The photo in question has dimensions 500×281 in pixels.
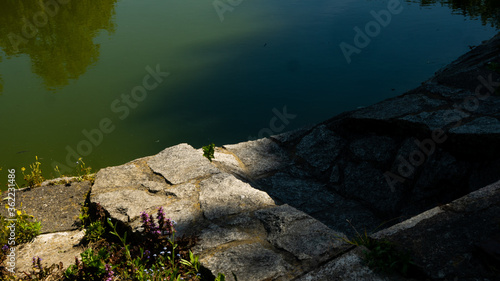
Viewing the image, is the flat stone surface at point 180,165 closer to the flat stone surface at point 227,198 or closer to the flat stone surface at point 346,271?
the flat stone surface at point 227,198

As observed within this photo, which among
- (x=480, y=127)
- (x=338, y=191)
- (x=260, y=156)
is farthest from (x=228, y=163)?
(x=480, y=127)

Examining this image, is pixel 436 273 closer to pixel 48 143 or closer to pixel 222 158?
pixel 222 158

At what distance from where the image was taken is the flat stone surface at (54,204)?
8.59 feet

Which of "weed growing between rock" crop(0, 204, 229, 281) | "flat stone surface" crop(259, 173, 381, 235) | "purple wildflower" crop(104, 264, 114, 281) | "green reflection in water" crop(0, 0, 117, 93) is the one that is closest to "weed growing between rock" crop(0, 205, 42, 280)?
"weed growing between rock" crop(0, 204, 229, 281)

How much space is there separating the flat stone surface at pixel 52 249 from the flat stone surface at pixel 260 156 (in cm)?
141

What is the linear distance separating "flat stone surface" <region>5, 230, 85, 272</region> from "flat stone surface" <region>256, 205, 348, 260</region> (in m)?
0.99

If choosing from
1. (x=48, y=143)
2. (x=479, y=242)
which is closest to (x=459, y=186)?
(x=479, y=242)

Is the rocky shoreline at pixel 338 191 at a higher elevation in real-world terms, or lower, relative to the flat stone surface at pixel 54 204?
lower

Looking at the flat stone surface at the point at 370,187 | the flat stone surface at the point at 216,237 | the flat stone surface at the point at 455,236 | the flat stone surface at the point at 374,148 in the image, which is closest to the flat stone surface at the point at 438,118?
the flat stone surface at the point at 374,148

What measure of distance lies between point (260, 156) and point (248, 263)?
A: 1.84 m

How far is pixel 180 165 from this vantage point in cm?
298

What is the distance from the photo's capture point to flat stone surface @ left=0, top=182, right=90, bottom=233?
262 centimetres

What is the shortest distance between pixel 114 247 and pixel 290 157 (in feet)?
5.91

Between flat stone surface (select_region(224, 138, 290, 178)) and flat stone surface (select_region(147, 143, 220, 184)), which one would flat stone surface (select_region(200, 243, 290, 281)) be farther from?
flat stone surface (select_region(224, 138, 290, 178))
